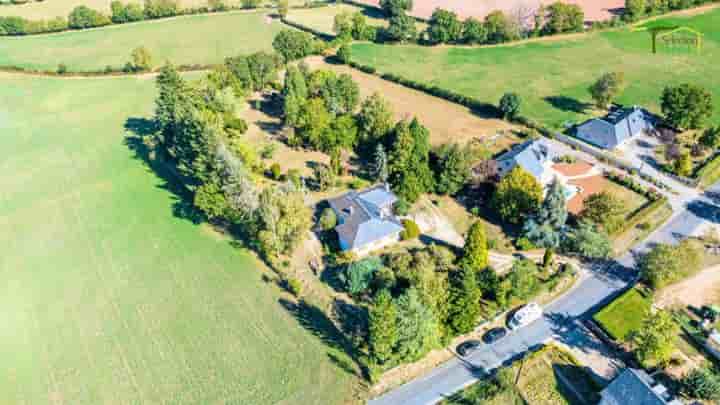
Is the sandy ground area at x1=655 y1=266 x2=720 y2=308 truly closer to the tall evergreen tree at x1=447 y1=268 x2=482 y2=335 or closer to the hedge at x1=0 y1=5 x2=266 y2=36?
the tall evergreen tree at x1=447 y1=268 x2=482 y2=335

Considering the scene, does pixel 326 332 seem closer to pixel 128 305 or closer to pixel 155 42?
pixel 128 305

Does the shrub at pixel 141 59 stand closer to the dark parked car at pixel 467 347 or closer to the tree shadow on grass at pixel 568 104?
the tree shadow on grass at pixel 568 104

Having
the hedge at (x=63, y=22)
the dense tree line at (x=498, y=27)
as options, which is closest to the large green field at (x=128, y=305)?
the hedge at (x=63, y=22)

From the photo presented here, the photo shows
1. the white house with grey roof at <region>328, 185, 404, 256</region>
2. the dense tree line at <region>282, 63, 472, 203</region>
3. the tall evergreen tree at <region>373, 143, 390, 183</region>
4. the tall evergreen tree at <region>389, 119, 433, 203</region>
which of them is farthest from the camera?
the tall evergreen tree at <region>373, 143, 390, 183</region>

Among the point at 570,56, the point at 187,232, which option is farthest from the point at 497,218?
the point at 570,56

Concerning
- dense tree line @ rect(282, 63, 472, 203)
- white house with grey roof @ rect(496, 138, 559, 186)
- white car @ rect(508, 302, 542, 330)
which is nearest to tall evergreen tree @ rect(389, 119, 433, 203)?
dense tree line @ rect(282, 63, 472, 203)
